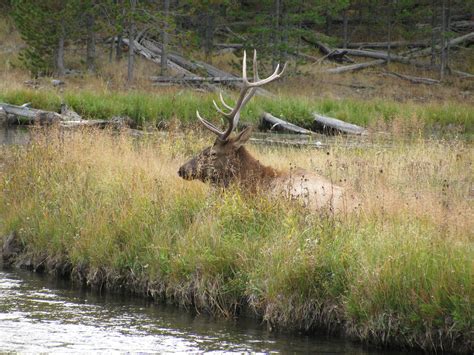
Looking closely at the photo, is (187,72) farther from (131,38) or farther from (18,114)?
(18,114)

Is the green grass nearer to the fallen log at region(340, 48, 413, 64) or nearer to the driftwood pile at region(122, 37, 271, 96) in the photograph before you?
the driftwood pile at region(122, 37, 271, 96)

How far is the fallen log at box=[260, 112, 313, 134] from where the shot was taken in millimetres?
23925

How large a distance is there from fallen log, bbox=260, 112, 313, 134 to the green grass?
26 cm

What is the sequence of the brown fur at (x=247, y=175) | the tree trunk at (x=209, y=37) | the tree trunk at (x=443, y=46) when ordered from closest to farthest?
the brown fur at (x=247, y=175) < the tree trunk at (x=443, y=46) < the tree trunk at (x=209, y=37)

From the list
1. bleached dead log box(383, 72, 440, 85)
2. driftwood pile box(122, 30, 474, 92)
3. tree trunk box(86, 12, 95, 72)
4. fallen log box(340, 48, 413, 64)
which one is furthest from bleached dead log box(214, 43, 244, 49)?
tree trunk box(86, 12, 95, 72)

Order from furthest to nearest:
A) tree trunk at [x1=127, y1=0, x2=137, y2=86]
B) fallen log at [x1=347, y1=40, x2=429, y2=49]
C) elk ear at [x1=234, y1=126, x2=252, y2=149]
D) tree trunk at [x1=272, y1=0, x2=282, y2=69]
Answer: fallen log at [x1=347, y1=40, x2=429, y2=49] < tree trunk at [x1=272, y1=0, x2=282, y2=69] < tree trunk at [x1=127, y1=0, x2=137, y2=86] < elk ear at [x1=234, y1=126, x2=252, y2=149]

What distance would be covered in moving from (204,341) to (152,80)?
89.3 ft

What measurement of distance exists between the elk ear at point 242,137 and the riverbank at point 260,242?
70cm

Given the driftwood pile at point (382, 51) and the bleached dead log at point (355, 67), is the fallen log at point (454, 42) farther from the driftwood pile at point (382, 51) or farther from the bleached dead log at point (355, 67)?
the bleached dead log at point (355, 67)

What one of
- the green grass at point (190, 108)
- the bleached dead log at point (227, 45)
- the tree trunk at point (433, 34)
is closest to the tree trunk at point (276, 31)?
the bleached dead log at point (227, 45)

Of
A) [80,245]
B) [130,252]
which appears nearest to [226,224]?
[130,252]

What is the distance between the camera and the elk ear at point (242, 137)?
10329 millimetres

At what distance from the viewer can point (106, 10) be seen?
106ft

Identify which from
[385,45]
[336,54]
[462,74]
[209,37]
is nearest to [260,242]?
[209,37]
